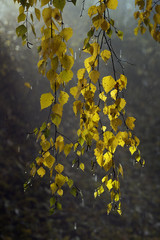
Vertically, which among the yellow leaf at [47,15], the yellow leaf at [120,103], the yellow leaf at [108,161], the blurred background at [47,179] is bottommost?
the yellow leaf at [108,161]

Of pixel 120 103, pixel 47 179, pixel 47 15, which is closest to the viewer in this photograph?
pixel 47 15

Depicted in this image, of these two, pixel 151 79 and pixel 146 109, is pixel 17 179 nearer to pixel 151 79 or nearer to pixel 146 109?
pixel 146 109

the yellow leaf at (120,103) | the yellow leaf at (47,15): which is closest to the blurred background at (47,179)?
the yellow leaf at (120,103)

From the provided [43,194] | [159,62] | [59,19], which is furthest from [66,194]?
[59,19]

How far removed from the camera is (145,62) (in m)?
3.87

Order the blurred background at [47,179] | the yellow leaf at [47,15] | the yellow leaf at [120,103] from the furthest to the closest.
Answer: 1. the blurred background at [47,179]
2. the yellow leaf at [120,103]
3. the yellow leaf at [47,15]

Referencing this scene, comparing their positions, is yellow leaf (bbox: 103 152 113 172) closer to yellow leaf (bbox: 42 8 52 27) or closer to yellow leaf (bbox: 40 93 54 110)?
yellow leaf (bbox: 40 93 54 110)

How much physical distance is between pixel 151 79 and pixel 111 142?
3.15m

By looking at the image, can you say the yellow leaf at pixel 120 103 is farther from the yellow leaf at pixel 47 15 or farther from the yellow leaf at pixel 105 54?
the yellow leaf at pixel 47 15

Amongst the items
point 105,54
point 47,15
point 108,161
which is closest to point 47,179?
point 108,161

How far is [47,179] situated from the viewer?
282cm

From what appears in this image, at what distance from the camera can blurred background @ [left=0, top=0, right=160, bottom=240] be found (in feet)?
8.61

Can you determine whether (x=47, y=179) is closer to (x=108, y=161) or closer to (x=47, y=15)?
(x=108, y=161)

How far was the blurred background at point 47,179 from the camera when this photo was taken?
8.61 ft
